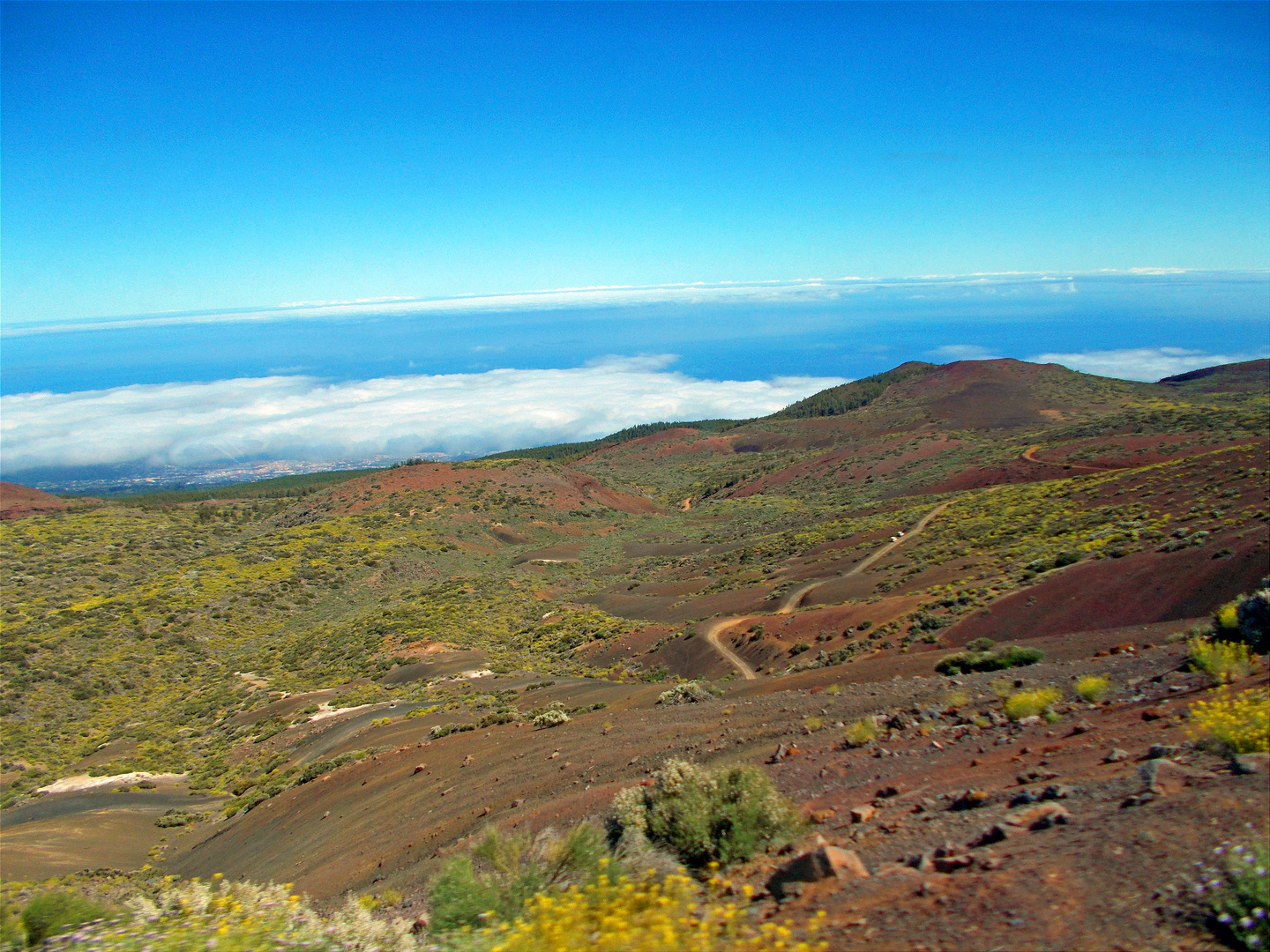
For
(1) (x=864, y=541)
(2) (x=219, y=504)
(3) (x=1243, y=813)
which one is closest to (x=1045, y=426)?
(1) (x=864, y=541)

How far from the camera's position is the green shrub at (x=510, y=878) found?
16.0ft

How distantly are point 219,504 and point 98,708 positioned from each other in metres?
44.7

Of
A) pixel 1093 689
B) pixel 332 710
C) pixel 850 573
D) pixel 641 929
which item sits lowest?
pixel 332 710

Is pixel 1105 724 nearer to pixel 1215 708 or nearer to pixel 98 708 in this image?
pixel 1215 708

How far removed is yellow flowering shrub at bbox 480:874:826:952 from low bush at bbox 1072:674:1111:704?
6.28 meters

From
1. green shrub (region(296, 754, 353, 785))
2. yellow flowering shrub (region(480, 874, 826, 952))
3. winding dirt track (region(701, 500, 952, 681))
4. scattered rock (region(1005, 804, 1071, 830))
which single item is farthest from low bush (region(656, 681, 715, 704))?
yellow flowering shrub (region(480, 874, 826, 952))

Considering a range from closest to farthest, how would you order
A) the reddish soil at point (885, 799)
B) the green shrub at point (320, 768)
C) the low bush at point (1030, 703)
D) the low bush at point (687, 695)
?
the reddish soil at point (885, 799) → the low bush at point (1030, 703) → the low bush at point (687, 695) → the green shrub at point (320, 768)

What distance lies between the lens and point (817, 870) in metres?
4.59

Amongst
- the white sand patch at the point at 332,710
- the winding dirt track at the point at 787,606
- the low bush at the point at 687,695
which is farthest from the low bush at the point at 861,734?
the white sand patch at the point at 332,710

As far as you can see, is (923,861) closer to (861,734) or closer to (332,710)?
(861,734)

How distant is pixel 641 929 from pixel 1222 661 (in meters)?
7.84

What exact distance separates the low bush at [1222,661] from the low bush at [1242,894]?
15.6ft

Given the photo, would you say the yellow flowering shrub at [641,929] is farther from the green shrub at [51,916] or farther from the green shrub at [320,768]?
the green shrub at [320,768]

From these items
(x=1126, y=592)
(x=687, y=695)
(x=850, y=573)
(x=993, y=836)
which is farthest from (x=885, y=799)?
(x=850, y=573)
